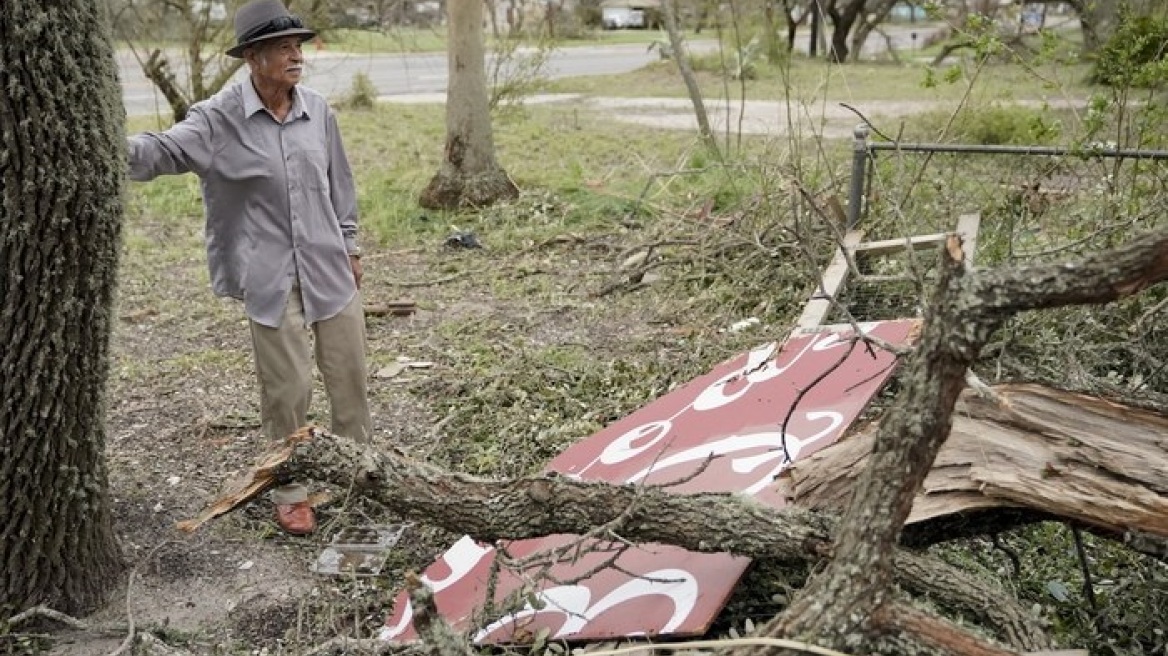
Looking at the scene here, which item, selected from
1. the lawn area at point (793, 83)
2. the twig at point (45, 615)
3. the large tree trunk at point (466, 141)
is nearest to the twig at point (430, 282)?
the large tree trunk at point (466, 141)

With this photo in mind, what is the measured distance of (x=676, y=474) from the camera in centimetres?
349

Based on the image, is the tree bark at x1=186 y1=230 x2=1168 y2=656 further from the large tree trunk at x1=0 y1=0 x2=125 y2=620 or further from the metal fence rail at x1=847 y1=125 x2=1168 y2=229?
the metal fence rail at x1=847 y1=125 x2=1168 y2=229

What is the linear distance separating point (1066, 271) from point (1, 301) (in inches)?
105

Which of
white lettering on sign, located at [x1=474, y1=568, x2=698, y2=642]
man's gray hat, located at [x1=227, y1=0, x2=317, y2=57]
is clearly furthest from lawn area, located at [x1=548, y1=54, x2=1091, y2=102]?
white lettering on sign, located at [x1=474, y1=568, x2=698, y2=642]

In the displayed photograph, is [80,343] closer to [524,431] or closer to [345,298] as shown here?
[345,298]

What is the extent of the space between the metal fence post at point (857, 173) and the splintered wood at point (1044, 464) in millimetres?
2953

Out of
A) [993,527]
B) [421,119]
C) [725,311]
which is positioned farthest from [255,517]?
[421,119]

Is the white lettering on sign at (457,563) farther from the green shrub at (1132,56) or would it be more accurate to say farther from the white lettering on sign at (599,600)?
the green shrub at (1132,56)

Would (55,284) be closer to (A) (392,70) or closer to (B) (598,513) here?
(B) (598,513)

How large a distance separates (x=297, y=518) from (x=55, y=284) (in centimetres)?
120

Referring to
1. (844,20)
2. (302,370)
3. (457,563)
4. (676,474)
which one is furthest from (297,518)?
(844,20)

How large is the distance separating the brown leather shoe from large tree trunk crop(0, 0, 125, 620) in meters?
0.68

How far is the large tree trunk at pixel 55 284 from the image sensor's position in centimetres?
289

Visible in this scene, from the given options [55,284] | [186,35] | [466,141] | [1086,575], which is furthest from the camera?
[186,35]
